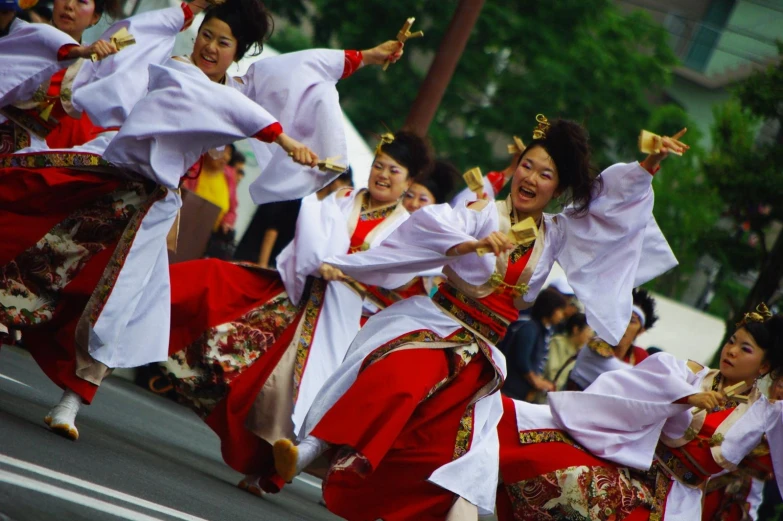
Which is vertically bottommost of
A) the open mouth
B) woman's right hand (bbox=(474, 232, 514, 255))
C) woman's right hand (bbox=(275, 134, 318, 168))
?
woman's right hand (bbox=(275, 134, 318, 168))

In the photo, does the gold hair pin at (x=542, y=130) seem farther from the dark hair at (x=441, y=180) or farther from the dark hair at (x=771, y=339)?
the dark hair at (x=441, y=180)

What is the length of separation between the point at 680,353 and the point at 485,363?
30.4ft

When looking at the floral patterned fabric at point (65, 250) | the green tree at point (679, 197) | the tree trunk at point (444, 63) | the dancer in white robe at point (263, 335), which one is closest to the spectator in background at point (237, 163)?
the tree trunk at point (444, 63)

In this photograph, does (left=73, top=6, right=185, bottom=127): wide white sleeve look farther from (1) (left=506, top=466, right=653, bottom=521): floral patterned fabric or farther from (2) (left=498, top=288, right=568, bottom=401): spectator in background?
(2) (left=498, top=288, right=568, bottom=401): spectator in background

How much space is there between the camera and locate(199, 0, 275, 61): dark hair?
5.66 metres

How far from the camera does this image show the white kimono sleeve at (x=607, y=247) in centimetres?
516

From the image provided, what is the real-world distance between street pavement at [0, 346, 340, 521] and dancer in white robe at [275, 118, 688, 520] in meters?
0.56

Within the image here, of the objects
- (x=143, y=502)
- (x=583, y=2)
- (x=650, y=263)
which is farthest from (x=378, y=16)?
(x=143, y=502)

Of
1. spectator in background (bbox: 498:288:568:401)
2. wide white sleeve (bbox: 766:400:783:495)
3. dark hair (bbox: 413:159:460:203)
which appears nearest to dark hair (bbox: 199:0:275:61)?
dark hair (bbox: 413:159:460:203)

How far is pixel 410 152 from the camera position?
7062 mm

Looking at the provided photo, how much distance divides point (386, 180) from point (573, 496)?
2210 mm

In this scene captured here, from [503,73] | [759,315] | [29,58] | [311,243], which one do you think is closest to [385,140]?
[311,243]

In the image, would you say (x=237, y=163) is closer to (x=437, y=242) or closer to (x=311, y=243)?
(x=311, y=243)

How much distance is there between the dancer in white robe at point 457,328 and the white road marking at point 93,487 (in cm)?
51
